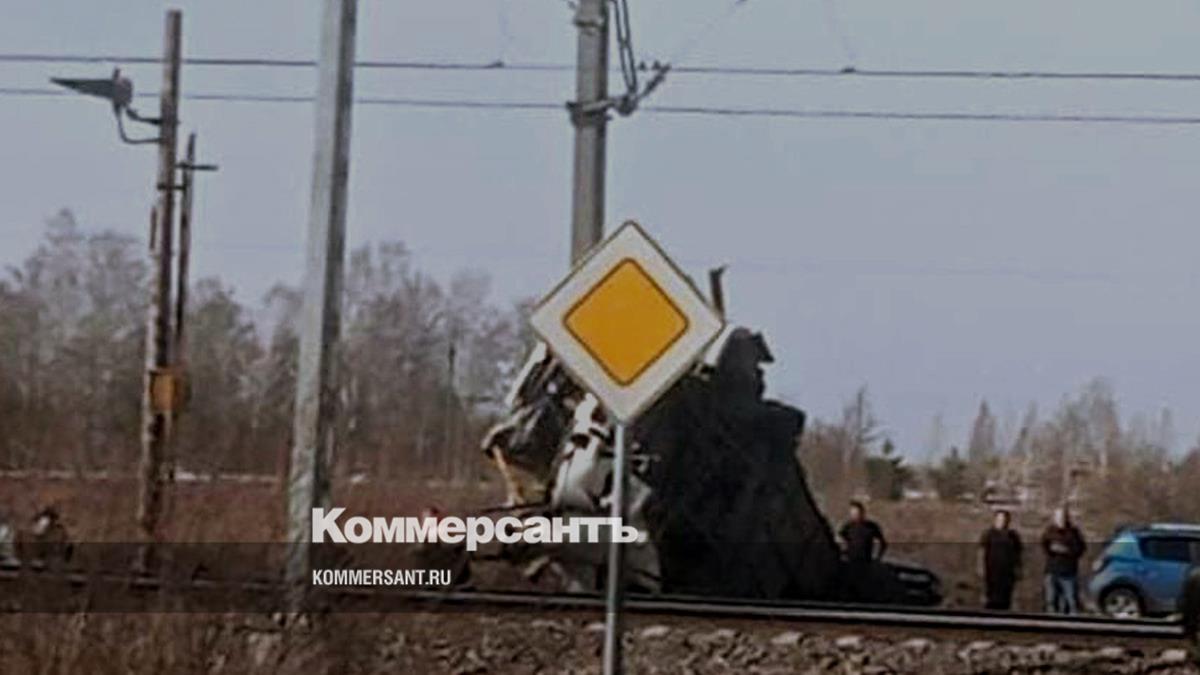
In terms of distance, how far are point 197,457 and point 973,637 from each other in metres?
7.65

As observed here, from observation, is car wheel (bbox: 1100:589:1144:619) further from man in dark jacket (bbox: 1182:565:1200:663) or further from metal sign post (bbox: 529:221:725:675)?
metal sign post (bbox: 529:221:725:675)

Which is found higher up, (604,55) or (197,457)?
(604,55)

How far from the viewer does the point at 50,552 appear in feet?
31.3

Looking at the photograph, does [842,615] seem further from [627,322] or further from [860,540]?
[627,322]

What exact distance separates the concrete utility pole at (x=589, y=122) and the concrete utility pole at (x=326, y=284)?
8536 mm

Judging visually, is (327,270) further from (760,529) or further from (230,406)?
(760,529)

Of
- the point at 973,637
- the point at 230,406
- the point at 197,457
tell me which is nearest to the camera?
the point at 197,457

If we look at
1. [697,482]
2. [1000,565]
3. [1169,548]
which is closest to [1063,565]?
[1000,565]

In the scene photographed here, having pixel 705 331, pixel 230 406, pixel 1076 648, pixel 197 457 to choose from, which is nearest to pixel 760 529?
pixel 1076 648

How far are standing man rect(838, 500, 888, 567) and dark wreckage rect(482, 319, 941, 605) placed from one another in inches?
5.0

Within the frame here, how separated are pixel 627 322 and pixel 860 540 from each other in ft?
50.9

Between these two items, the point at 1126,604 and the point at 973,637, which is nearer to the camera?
the point at 973,637

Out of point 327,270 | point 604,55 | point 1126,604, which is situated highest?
point 604,55

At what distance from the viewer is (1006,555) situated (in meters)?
24.8
